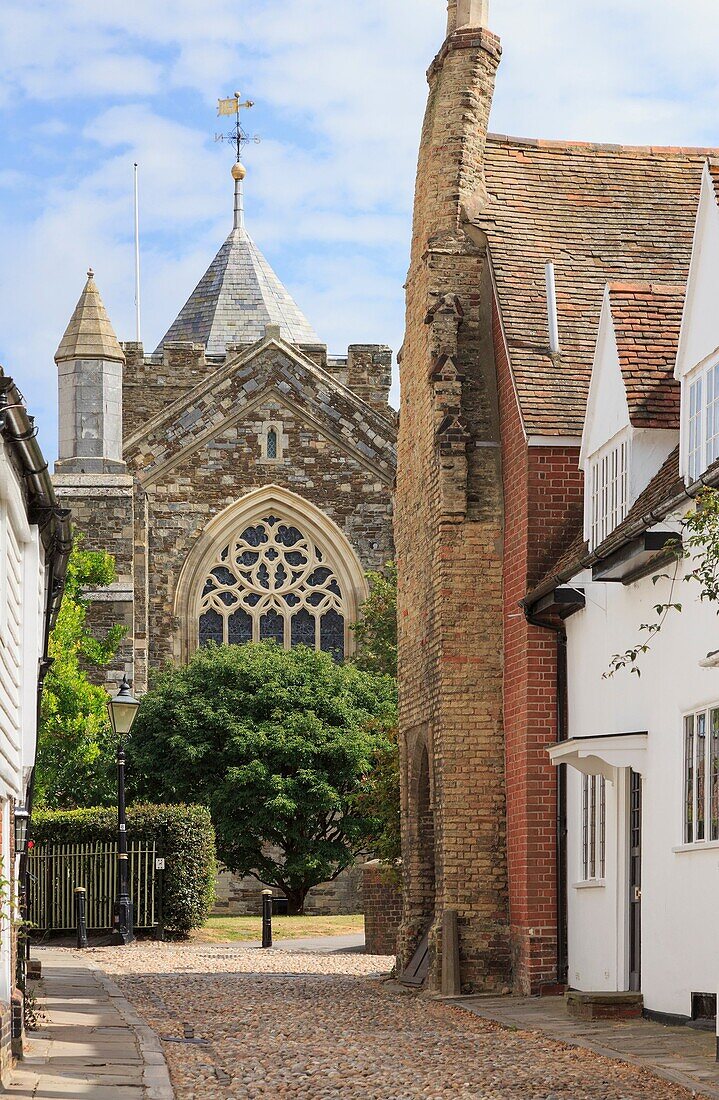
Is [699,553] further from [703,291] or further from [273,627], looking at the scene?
[273,627]

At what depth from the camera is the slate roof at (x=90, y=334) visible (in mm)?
42312

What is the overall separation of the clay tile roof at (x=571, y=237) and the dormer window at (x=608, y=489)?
42.7 inches

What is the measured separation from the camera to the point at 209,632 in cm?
4309

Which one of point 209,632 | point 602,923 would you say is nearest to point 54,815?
point 209,632

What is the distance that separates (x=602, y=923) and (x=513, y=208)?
8.43 metres

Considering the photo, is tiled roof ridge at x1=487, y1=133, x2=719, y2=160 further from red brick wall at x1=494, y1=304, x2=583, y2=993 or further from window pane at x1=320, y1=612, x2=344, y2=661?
window pane at x1=320, y1=612, x2=344, y2=661

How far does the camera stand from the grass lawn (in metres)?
29.5

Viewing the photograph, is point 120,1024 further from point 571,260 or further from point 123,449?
point 123,449

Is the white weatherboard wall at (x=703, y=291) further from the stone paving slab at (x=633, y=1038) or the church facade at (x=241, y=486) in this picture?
the church facade at (x=241, y=486)

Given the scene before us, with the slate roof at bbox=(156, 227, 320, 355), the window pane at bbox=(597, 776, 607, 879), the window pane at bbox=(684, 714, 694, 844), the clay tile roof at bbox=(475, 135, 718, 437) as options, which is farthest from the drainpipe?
the slate roof at bbox=(156, 227, 320, 355)

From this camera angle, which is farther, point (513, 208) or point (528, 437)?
point (513, 208)

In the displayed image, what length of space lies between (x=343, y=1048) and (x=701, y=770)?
3.40 m

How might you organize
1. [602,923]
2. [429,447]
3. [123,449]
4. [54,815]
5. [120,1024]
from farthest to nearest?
[123,449]
[54,815]
[429,447]
[602,923]
[120,1024]

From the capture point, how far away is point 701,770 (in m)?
13.6
